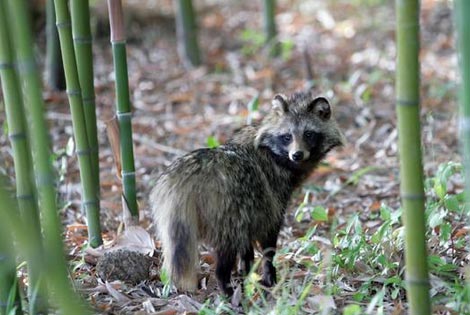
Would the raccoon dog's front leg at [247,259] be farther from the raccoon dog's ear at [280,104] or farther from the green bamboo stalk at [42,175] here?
the green bamboo stalk at [42,175]

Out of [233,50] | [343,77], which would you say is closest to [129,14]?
[233,50]

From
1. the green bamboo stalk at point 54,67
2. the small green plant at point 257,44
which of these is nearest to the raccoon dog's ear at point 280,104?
the green bamboo stalk at point 54,67

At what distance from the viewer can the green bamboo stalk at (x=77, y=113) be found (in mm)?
4344

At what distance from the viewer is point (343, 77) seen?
9.67 meters

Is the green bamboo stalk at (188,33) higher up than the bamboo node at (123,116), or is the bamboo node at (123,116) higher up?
the green bamboo stalk at (188,33)

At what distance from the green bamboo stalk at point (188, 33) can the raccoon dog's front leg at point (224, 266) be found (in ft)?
19.5

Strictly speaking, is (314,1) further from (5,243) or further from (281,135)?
(5,243)

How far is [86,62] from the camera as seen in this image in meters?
4.80

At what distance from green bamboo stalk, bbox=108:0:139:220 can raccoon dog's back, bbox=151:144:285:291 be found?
1.88 ft

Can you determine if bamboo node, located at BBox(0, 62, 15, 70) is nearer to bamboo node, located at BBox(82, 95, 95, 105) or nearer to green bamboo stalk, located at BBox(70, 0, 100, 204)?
green bamboo stalk, located at BBox(70, 0, 100, 204)

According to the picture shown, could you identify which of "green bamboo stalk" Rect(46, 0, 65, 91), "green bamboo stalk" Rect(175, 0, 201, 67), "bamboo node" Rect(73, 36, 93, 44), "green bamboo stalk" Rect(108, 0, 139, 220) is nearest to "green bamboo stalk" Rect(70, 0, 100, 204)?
"bamboo node" Rect(73, 36, 93, 44)

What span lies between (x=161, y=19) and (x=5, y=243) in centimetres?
865

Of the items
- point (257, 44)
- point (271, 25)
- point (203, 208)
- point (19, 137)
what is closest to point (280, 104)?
point (203, 208)

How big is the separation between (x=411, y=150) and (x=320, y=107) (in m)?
1.94
